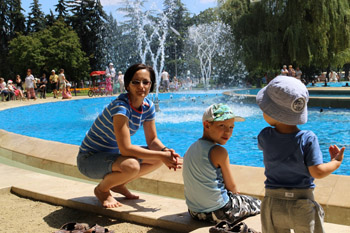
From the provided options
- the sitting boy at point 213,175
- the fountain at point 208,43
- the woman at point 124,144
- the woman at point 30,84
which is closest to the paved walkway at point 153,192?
the sitting boy at point 213,175

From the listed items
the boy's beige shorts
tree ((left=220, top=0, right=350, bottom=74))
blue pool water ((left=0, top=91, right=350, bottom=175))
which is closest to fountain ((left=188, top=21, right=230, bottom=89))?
tree ((left=220, top=0, right=350, bottom=74))

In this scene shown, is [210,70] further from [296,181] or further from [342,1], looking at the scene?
[296,181]

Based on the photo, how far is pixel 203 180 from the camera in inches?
107

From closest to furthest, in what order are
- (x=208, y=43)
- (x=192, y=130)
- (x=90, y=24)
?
(x=192, y=130) < (x=208, y=43) < (x=90, y=24)

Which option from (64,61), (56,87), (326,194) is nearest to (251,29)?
(56,87)

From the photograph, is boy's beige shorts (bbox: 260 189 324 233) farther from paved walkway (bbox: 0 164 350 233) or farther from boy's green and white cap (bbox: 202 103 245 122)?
boy's green and white cap (bbox: 202 103 245 122)

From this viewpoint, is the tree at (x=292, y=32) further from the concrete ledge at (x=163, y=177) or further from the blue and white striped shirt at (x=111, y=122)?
the blue and white striped shirt at (x=111, y=122)

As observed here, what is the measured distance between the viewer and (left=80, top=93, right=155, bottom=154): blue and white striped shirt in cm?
315

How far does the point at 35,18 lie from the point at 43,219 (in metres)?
53.8

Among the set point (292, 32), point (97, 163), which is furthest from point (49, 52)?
point (97, 163)

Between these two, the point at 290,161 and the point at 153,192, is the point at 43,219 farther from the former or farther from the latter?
the point at 290,161

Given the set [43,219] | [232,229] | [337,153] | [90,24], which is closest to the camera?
[337,153]

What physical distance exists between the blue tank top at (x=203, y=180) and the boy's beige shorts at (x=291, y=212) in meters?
0.50

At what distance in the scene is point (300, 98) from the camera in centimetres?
214
